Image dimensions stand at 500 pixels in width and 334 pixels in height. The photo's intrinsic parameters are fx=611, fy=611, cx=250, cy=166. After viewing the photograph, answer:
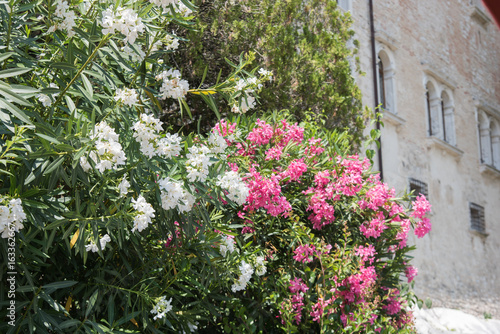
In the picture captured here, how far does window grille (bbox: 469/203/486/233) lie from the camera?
15305 mm

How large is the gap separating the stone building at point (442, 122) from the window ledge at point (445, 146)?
0.07 feet

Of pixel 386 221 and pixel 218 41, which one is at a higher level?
pixel 218 41

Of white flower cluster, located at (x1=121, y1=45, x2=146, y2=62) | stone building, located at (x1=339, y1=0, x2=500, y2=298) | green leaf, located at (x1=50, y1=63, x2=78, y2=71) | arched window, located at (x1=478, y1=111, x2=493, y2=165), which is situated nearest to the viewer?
green leaf, located at (x1=50, y1=63, x2=78, y2=71)

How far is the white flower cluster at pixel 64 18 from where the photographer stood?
9.66ft

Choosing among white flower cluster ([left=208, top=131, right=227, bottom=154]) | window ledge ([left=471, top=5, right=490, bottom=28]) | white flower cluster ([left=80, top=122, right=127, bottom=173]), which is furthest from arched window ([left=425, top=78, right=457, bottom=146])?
white flower cluster ([left=80, top=122, right=127, bottom=173])

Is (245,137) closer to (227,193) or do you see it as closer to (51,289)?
(227,193)

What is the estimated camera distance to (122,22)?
8.93 ft

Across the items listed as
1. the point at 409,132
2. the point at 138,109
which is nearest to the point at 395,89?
the point at 409,132

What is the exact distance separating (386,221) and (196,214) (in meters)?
2.33

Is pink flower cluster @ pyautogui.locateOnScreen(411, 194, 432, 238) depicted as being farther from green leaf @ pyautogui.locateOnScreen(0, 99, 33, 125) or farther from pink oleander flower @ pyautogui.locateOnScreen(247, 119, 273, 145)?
green leaf @ pyautogui.locateOnScreen(0, 99, 33, 125)

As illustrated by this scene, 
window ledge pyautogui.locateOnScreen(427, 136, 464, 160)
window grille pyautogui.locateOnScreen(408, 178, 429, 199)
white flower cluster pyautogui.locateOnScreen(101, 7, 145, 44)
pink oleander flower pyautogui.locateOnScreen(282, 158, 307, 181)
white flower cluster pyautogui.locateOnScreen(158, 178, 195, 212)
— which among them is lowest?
white flower cluster pyautogui.locateOnScreen(158, 178, 195, 212)

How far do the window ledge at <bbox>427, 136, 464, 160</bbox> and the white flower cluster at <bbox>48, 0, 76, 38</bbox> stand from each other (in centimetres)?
1185

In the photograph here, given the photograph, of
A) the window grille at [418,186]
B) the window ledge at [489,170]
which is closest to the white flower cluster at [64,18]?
the window grille at [418,186]

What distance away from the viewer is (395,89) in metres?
13.2
